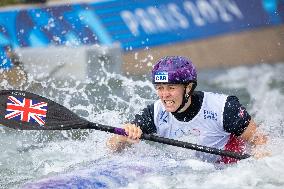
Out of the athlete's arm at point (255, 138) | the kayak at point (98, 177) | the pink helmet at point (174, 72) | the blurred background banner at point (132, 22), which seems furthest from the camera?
the blurred background banner at point (132, 22)

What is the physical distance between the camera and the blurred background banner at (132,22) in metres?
10.0

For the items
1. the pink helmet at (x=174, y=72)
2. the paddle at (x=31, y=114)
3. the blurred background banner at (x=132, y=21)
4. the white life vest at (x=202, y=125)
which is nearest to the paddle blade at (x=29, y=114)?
the paddle at (x=31, y=114)

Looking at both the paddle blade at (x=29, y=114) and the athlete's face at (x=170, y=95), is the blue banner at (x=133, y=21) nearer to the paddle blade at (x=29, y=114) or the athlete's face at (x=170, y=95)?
the paddle blade at (x=29, y=114)

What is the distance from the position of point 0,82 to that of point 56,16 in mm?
1655

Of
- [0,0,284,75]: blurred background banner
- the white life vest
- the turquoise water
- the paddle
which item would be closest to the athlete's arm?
the turquoise water

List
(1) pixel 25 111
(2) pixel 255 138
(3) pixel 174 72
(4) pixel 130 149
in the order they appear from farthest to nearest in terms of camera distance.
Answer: (4) pixel 130 149, (1) pixel 25 111, (2) pixel 255 138, (3) pixel 174 72

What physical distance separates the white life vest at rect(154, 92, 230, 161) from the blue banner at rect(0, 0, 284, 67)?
5296mm

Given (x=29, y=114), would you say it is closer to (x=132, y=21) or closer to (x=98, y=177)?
(x=98, y=177)

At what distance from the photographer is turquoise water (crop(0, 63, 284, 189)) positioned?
15.8ft

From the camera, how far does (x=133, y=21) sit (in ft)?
34.8

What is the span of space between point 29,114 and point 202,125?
1.63 meters

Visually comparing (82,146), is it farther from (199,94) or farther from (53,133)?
(199,94)

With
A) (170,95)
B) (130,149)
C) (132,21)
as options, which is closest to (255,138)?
(170,95)

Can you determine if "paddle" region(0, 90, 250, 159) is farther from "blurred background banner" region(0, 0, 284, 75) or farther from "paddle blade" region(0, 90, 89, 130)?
"blurred background banner" region(0, 0, 284, 75)
